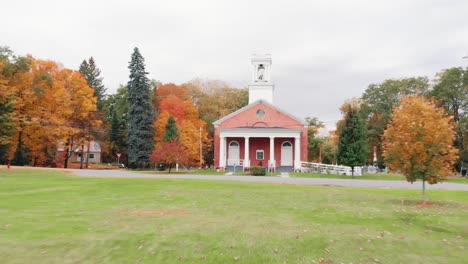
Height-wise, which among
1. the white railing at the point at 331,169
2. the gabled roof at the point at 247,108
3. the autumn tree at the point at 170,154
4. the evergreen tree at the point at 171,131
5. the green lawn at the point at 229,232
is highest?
the gabled roof at the point at 247,108

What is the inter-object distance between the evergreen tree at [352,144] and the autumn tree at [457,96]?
1461cm

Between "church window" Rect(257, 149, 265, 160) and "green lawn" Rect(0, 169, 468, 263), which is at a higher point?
"church window" Rect(257, 149, 265, 160)

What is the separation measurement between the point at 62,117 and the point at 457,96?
163ft

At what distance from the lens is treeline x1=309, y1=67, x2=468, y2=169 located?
165 feet

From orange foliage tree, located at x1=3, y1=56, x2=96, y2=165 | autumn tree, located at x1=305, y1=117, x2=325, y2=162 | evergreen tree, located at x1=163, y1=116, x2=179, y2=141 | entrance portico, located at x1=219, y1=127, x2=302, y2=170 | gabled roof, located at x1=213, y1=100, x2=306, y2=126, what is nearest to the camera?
orange foliage tree, located at x1=3, y1=56, x2=96, y2=165

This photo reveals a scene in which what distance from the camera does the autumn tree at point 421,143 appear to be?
638 inches

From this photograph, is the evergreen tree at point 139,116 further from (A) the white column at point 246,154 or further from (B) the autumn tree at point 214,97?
(B) the autumn tree at point 214,97

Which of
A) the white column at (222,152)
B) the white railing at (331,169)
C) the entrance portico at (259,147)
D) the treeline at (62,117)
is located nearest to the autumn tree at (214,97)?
the treeline at (62,117)

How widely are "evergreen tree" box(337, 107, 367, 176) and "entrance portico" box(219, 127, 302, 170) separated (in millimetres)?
6909

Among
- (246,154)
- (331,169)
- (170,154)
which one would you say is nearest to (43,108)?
(170,154)

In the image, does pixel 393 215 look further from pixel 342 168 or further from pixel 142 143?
pixel 142 143

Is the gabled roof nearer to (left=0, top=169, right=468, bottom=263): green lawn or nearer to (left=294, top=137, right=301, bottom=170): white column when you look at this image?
(left=294, top=137, right=301, bottom=170): white column

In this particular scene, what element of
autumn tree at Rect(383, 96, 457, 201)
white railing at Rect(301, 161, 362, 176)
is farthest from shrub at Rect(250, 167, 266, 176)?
autumn tree at Rect(383, 96, 457, 201)

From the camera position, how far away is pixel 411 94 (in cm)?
5188
